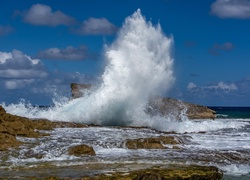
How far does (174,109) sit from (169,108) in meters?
1.69

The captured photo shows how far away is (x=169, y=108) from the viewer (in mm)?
45406

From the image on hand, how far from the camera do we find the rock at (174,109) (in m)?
41.2

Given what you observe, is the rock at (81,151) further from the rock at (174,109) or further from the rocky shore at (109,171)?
the rock at (174,109)

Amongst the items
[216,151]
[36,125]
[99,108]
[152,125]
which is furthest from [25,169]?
[99,108]

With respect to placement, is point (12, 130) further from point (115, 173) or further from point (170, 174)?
point (170, 174)

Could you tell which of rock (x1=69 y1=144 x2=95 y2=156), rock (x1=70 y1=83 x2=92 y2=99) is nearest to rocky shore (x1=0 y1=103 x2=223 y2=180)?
rock (x1=69 y1=144 x2=95 y2=156)

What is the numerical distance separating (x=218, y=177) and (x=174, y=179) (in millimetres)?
1655

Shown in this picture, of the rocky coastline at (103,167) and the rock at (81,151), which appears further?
the rock at (81,151)

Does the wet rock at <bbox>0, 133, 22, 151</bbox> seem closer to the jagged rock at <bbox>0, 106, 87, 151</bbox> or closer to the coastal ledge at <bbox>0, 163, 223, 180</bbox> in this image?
the jagged rock at <bbox>0, 106, 87, 151</bbox>

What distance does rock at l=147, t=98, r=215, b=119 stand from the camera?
135ft

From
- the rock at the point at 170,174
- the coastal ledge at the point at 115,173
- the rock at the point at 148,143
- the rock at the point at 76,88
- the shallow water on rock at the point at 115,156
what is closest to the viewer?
the rock at the point at 170,174

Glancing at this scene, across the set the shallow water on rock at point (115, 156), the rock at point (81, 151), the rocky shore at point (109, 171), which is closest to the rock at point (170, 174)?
the rocky shore at point (109, 171)

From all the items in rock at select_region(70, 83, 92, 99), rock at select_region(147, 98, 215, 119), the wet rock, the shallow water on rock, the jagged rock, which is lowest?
the shallow water on rock

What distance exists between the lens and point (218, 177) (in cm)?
1209
